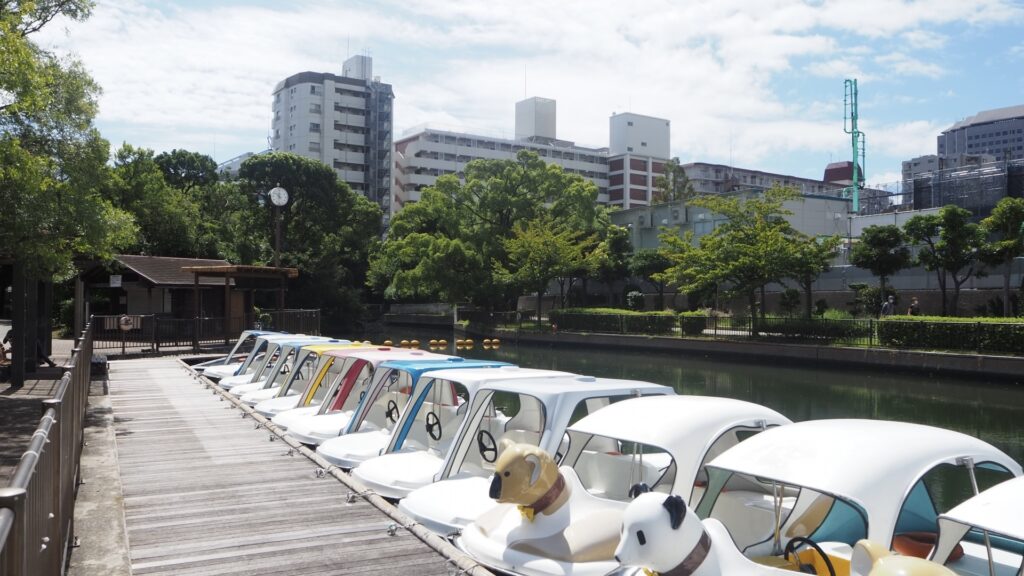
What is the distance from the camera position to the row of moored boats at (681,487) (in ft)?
17.3

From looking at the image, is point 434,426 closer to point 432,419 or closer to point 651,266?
point 432,419

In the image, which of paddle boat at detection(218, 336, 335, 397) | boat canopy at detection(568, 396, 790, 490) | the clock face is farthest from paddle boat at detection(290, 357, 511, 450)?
the clock face

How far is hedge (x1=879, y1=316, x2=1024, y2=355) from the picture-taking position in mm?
24953

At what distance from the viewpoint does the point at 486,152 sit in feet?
314

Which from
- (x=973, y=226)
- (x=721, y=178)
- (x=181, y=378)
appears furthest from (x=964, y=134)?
(x=181, y=378)

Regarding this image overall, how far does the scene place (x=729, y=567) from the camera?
5.48 m

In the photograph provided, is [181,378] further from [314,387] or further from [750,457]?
[750,457]

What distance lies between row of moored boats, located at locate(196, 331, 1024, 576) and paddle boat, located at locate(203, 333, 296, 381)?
11.2 metres

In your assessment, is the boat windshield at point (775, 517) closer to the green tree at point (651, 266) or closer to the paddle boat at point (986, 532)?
the paddle boat at point (986, 532)

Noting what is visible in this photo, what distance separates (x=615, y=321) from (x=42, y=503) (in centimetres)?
3648

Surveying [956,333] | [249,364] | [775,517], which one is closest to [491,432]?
[775,517]

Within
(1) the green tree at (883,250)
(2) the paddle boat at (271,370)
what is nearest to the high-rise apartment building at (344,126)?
(1) the green tree at (883,250)

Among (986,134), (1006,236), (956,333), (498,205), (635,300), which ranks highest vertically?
(986,134)

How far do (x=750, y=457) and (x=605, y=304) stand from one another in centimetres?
5166
